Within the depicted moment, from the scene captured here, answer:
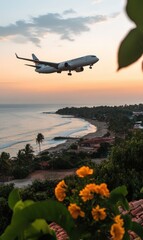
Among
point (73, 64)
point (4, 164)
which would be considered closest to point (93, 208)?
point (73, 64)

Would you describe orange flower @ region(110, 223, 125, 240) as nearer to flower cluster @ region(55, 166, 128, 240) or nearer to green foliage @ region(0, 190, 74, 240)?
flower cluster @ region(55, 166, 128, 240)

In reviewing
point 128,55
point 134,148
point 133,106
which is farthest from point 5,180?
point 133,106

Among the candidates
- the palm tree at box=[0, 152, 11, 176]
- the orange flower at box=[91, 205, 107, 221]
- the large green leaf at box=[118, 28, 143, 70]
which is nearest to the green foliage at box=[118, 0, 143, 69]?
the large green leaf at box=[118, 28, 143, 70]

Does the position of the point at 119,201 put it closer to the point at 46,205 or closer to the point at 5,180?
the point at 46,205

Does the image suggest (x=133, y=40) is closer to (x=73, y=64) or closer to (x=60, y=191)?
(x=60, y=191)

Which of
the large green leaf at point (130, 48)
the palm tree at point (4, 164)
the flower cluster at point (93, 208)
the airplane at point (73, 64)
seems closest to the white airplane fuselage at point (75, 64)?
the airplane at point (73, 64)
